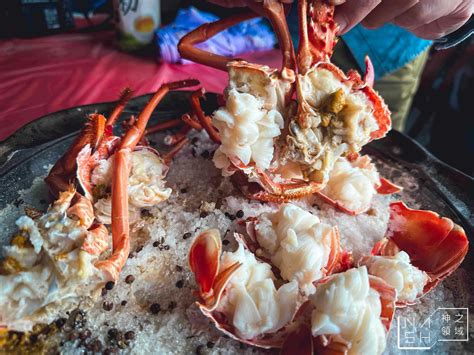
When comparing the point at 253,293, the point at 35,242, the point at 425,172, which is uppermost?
the point at 35,242

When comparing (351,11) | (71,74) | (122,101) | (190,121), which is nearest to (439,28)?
(351,11)

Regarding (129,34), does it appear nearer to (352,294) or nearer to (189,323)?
(189,323)

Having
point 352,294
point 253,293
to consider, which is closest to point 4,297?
point 253,293

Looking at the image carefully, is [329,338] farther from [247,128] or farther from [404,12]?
[404,12]

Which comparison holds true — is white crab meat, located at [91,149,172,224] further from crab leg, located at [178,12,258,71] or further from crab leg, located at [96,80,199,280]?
crab leg, located at [178,12,258,71]

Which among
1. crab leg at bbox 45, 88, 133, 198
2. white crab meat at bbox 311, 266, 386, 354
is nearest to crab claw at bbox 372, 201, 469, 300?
white crab meat at bbox 311, 266, 386, 354
